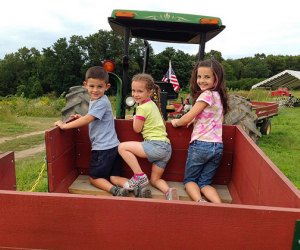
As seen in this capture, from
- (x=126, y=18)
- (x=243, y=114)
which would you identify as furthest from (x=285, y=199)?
(x=243, y=114)

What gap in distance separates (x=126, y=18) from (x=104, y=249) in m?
3.11

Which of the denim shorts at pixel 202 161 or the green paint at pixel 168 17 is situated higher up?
the green paint at pixel 168 17

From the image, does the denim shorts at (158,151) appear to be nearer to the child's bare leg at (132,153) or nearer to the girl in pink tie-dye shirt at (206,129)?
the child's bare leg at (132,153)

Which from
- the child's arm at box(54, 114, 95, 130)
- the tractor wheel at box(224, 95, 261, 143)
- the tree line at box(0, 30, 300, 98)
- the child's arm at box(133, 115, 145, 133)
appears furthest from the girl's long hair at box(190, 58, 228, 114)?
the tree line at box(0, 30, 300, 98)

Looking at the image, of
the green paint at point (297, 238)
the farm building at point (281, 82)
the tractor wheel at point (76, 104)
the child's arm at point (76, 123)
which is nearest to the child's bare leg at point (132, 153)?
the child's arm at point (76, 123)

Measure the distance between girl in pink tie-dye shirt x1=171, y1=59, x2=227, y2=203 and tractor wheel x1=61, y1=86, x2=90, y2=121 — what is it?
2203mm

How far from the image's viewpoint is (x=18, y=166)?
201 inches

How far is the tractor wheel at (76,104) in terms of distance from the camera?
A: 4656 millimetres

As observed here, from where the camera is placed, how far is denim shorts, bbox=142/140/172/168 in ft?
8.97

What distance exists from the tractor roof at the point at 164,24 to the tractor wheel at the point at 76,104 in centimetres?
102

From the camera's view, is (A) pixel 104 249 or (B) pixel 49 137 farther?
(B) pixel 49 137

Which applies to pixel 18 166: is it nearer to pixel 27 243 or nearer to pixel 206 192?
pixel 206 192

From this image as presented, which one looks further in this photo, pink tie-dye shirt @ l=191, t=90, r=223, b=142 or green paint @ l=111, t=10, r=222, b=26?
green paint @ l=111, t=10, r=222, b=26

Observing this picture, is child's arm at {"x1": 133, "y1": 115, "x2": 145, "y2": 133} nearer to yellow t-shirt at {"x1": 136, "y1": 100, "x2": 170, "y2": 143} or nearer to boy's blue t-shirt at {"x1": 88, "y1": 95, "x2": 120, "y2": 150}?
yellow t-shirt at {"x1": 136, "y1": 100, "x2": 170, "y2": 143}
